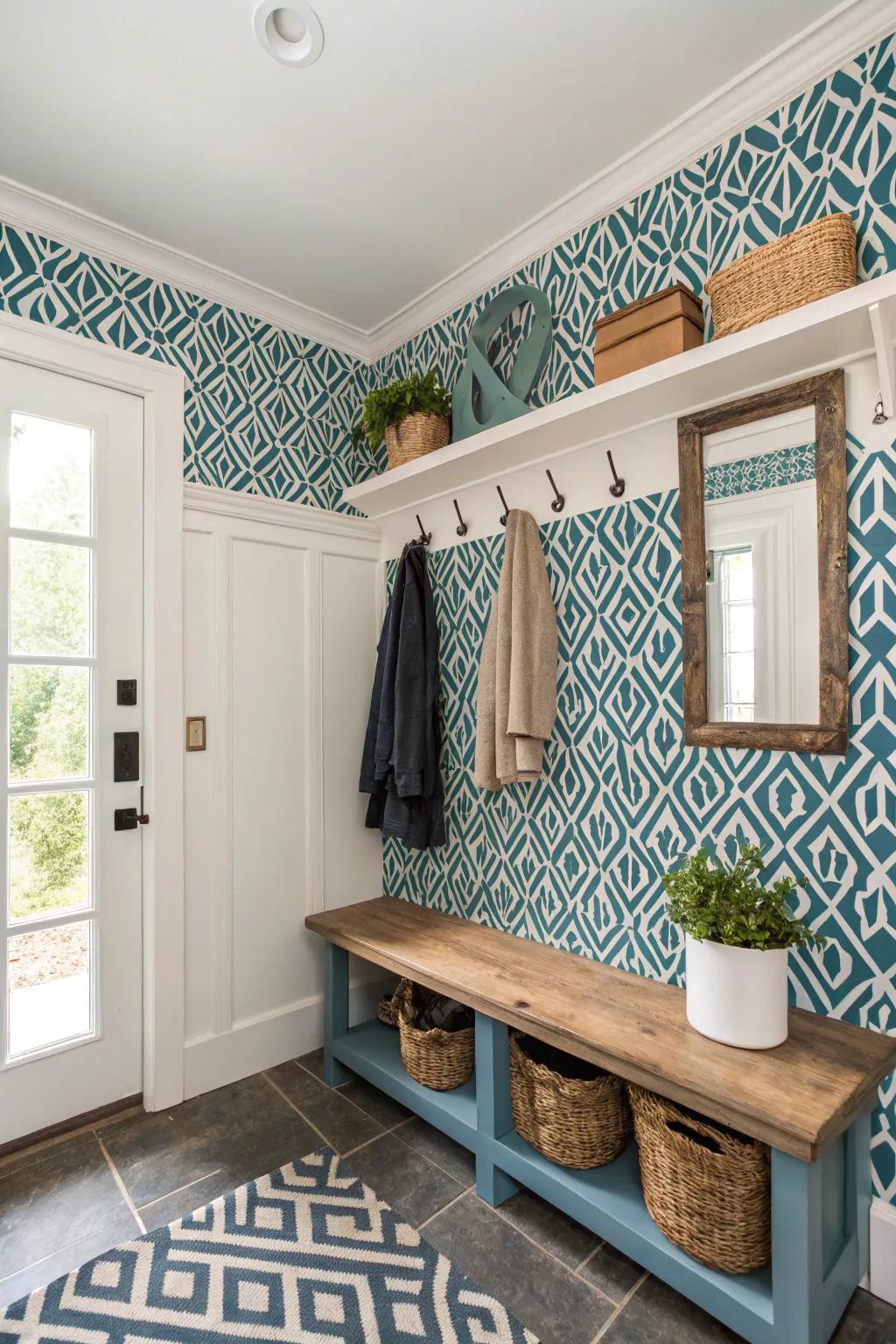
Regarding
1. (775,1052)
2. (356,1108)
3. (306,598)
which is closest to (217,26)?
(306,598)

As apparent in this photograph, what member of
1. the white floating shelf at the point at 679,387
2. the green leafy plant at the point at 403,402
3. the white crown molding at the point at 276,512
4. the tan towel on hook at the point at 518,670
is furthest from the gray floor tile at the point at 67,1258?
the green leafy plant at the point at 403,402

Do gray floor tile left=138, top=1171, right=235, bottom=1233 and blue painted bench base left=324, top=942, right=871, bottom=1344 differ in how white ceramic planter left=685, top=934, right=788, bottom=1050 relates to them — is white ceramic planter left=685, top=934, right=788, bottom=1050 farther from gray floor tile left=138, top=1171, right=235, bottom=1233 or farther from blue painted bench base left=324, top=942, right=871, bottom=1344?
gray floor tile left=138, top=1171, right=235, bottom=1233

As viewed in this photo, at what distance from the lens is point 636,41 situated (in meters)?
1.53

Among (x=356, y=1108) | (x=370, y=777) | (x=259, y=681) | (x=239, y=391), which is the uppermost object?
(x=239, y=391)

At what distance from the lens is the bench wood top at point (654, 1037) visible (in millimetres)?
1191

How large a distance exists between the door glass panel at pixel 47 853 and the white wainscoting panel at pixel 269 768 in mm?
306

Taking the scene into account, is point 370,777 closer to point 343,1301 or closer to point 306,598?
point 306,598

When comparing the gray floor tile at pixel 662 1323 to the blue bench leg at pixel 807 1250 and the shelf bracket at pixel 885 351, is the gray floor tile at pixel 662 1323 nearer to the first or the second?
the blue bench leg at pixel 807 1250

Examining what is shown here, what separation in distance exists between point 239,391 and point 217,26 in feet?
3.35

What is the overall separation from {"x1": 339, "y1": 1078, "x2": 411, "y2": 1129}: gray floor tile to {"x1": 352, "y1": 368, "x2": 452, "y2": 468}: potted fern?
6.60 feet

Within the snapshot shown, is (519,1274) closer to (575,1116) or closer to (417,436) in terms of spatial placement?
(575,1116)

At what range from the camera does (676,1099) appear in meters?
1.29

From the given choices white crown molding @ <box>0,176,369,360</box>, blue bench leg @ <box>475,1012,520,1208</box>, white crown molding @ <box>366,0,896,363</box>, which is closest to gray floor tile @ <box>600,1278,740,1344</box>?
blue bench leg @ <box>475,1012,520,1208</box>

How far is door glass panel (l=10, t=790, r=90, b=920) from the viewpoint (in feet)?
6.23
